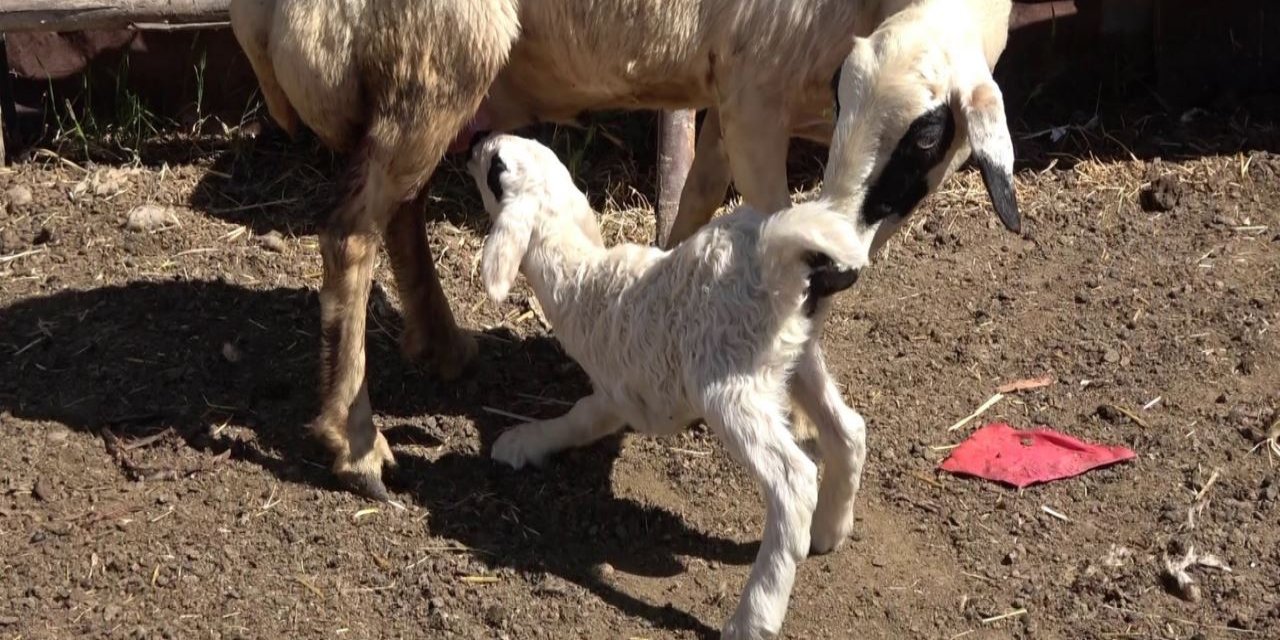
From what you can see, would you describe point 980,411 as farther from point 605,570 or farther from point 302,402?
point 302,402

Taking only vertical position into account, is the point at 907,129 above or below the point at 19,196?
above

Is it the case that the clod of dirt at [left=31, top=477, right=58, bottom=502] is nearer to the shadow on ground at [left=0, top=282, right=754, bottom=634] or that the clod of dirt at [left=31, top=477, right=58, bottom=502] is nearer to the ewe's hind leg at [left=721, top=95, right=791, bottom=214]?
the shadow on ground at [left=0, top=282, right=754, bottom=634]

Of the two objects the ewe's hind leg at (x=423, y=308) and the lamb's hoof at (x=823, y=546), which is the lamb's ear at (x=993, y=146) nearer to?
the lamb's hoof at (x=823, y=546)

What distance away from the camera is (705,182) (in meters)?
5.48

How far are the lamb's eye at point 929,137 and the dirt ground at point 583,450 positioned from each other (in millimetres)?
1264

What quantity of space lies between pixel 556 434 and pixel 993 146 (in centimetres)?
167

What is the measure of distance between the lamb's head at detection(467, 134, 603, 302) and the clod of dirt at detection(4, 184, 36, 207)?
275 cm

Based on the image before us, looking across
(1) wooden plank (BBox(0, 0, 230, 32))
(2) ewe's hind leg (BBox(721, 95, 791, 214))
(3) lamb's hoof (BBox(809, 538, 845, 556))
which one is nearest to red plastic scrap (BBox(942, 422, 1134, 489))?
(3) lamb's hoof (BBox(809, 538, 845, 556))

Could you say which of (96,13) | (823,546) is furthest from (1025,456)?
(96,13)

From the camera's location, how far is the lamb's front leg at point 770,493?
3865 millimetres

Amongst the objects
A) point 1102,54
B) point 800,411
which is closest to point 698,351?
point 800,411

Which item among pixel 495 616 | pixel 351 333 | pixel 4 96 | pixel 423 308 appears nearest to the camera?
pixel 495 616

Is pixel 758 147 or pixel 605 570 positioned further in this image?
pixel 758 147

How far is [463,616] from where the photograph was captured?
423 centimetres
